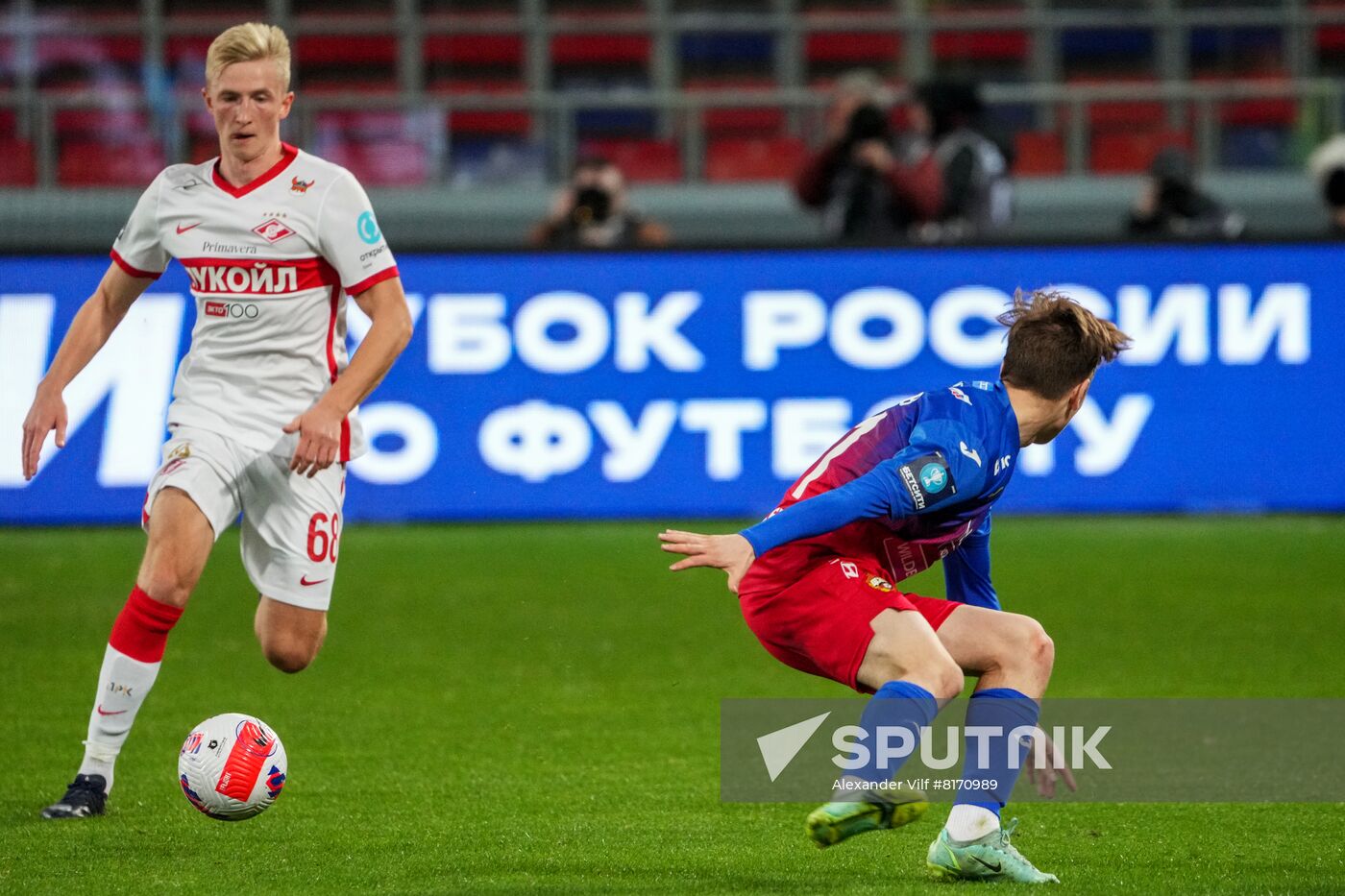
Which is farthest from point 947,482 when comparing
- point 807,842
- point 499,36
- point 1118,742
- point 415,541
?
point 499,36

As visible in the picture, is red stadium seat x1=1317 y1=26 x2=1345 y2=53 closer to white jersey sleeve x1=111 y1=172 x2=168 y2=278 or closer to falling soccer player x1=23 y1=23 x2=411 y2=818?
falling soccer player x1=23 y1=23 x2=411 y2=818

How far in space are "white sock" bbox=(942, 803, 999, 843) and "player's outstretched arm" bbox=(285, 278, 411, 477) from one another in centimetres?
185

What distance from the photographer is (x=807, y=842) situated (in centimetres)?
461

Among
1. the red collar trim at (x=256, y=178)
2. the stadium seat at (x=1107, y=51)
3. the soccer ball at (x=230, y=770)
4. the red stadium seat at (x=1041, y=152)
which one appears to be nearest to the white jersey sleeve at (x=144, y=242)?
the red collar trim at (x=256, y=178)

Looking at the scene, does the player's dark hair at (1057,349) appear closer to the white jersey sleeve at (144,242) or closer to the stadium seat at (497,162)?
the white jersey sleeve at (144,242)

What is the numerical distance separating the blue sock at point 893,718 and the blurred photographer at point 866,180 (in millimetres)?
8070

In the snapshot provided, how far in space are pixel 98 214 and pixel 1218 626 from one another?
9.62 metres

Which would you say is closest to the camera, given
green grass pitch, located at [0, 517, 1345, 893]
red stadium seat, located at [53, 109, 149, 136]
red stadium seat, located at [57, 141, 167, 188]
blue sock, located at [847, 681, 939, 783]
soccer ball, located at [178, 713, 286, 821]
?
blue sock, located at [847, 681, 939, 783]

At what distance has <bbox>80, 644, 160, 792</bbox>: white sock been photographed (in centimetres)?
492

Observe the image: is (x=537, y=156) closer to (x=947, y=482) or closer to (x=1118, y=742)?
(x=1118, y=742)

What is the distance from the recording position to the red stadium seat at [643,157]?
50.8ft

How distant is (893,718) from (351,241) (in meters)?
2.11

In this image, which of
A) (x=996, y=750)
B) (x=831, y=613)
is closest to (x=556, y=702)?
(x=831, y=613)

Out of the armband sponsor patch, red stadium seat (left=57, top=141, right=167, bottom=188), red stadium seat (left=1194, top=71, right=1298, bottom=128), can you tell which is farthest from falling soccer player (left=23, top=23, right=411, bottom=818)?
red stadium seat (left=1194, top=71, right=1298, bottom=128)
